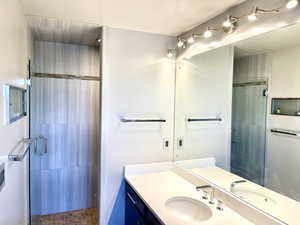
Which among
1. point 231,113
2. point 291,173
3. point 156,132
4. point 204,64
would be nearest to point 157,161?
point 156,132

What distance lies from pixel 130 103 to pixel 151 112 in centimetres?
27

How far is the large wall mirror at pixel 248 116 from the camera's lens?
153 cm

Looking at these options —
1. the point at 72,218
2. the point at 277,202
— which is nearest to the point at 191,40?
the point at 277,202

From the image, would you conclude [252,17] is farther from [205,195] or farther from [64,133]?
[64,133]

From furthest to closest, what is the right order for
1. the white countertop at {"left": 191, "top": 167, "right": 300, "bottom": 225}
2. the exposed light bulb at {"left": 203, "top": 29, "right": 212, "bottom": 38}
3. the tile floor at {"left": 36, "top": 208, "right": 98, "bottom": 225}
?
the tile floor at {"left": 36, "top": 208, "right": 98, "bottom": 225}
the exposed light bulb at {"left": 203, "top": 29, "right": 212, "bottom": 38}
the white countertop at {"left": 191, "top": 167, "right": 300, "bottom": 225}

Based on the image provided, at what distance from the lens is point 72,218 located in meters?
2.98

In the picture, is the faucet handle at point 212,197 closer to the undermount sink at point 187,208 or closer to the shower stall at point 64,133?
the undermount sink at point 187,208

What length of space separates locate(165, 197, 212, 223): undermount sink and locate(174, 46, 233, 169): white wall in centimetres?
46

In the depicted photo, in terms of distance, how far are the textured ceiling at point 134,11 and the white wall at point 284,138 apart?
57 cm

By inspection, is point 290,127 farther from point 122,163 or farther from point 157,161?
point 122,163

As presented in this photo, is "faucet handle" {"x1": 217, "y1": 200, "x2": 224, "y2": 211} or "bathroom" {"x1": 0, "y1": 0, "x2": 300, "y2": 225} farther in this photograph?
"faucet handle" {"x1": 217, "y1": 200, "x2": 224, "y2": 211}

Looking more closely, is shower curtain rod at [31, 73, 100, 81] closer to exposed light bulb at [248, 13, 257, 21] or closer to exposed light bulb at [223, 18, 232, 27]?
exposed light bulb at [223, 18, 232, 27]

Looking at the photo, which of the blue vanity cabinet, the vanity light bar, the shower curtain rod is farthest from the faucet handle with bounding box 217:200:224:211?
the shower curtain rod

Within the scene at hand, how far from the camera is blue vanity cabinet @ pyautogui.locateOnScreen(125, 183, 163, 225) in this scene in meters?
1.78
